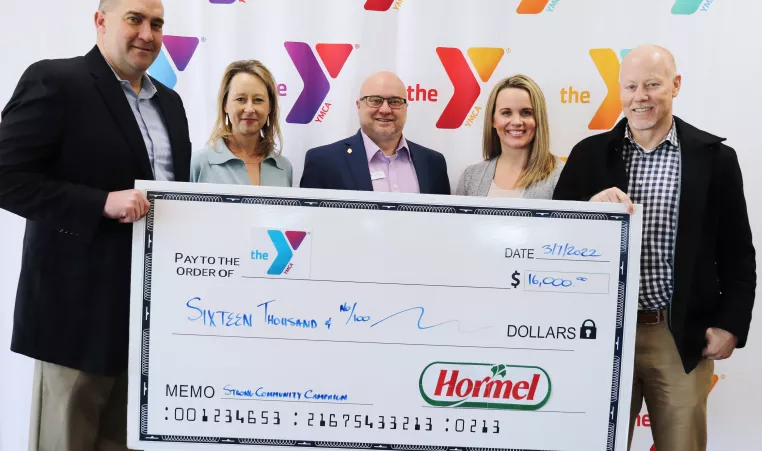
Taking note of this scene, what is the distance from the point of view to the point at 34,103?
174 cm

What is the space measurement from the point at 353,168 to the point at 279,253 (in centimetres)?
74

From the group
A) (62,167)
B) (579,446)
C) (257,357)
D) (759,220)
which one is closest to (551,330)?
(579,446)

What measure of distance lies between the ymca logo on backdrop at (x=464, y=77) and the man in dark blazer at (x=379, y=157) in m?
0.23

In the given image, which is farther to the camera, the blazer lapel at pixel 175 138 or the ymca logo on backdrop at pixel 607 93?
the ymca logo on backdrop at pixel 607 93

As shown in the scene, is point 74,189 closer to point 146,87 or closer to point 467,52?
point 146,87

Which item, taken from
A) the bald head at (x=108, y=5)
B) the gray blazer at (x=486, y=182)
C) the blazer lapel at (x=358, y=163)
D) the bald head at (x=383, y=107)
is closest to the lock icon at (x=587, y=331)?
the gray blazer at (x=486, y=182)

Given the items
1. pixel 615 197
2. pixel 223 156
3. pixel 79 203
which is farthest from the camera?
pixel 223 156

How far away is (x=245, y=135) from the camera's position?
249cm

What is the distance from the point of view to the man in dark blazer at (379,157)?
2451mm

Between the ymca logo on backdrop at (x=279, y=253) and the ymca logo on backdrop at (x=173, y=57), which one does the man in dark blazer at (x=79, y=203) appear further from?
the ymca logo on backdrop at (x=173, y=57)

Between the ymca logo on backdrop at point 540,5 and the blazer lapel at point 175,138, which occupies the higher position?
the ymca logo on backdrop at point 540,5

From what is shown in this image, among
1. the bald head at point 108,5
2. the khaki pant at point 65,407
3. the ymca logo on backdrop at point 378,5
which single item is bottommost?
the khaki pant at point 65,407

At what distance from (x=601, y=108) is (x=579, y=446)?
146 cm

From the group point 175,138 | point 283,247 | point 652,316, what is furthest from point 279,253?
point 652,316
